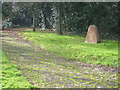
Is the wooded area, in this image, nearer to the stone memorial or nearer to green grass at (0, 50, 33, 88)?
the stone memorial

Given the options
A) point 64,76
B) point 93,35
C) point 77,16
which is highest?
point 77,16

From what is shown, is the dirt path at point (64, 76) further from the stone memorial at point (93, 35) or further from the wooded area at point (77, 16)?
the wooded area at point (77, 16)

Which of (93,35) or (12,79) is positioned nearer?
(12,79)

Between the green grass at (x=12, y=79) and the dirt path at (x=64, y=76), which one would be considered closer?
the green grass at (x=12, y=79)

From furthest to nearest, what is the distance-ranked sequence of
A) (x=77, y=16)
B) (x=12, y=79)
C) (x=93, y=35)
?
(x=77, y=16), (x=93, y=35), (x=12, y=79)

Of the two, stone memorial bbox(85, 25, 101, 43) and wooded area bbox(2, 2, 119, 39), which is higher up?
wooded area bbox(2, 2, 119, 39)

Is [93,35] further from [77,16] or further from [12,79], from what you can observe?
[12,79]

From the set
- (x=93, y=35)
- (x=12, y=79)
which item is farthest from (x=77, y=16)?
(x=12, y=79)

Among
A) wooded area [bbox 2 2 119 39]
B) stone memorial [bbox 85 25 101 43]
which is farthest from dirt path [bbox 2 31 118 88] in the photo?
wooded area [bbox 2 2 119 39]

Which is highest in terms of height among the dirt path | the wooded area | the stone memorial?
the wooded area

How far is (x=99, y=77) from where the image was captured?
574cm

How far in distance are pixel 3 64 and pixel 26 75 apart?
4.51 feet

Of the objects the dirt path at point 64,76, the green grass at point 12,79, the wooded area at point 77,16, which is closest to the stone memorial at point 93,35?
the wooded area at point 77,16

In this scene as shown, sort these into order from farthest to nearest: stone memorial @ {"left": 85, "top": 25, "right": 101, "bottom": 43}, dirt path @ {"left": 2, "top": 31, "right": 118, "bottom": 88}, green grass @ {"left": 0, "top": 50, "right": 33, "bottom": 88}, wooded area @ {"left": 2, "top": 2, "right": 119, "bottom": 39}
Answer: wooded area @ {"left": 2, "top": 2, "right": 119, "bottom": 39} → stone memorial @ {"left": 85, "top": 25, "right": 101, "bottom": 43} → dirt path @ {"left": 2, "top": 31, "right": 118, "bottom": 88} → green grass @ {"left": 0, "top": 50, "right": 33, "bottom": 88}
